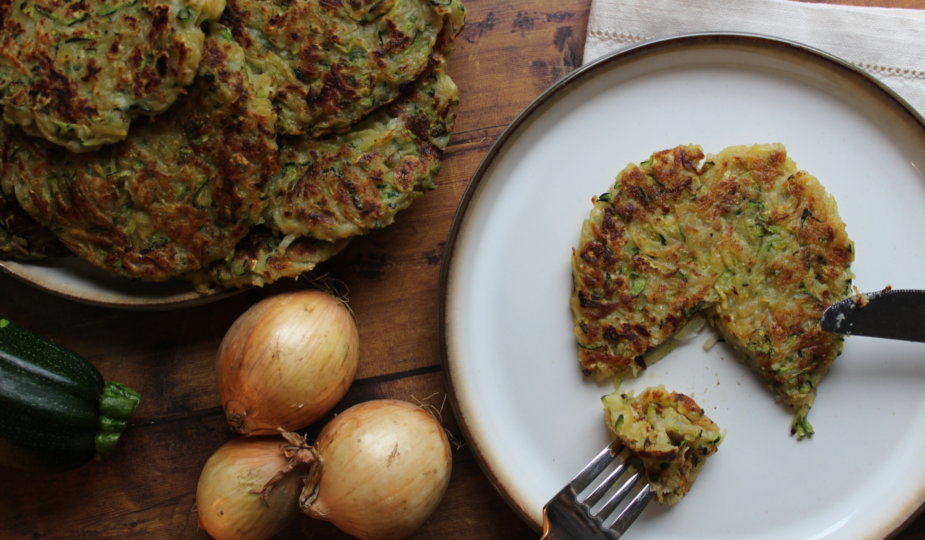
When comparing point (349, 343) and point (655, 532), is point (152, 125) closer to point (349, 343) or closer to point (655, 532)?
point (349, 343)

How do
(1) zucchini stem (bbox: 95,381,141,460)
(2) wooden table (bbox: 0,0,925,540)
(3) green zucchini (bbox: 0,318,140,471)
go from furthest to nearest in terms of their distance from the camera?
(2) wooden table (bbox: 0,0,925,540), (1) zucchini stem (bbox: 95,381,141,460), (3) green zucchini (bbox: 0,318,140,471)

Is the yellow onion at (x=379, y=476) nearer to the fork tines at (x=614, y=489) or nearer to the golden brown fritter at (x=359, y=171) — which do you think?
the fork tines at (x=614, y=489)

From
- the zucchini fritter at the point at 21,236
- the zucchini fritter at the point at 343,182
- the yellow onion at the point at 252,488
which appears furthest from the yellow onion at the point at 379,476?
the zucchini fritter at the point at 21,236

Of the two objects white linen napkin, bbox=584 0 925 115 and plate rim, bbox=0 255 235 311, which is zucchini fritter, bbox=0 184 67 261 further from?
white linen napkin, bbox=584 0 925 115

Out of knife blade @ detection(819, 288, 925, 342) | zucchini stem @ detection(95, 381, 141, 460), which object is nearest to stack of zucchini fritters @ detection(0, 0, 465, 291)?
zucchini stem @ detection(95, 381, 141, 460)

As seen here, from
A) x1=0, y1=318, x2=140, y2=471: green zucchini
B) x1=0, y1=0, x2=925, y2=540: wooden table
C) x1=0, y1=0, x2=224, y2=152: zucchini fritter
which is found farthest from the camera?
x1=0, y1=0, x2=925, y2=540: wooden table

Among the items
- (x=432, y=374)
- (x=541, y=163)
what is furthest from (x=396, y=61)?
(x=432, y=374)
